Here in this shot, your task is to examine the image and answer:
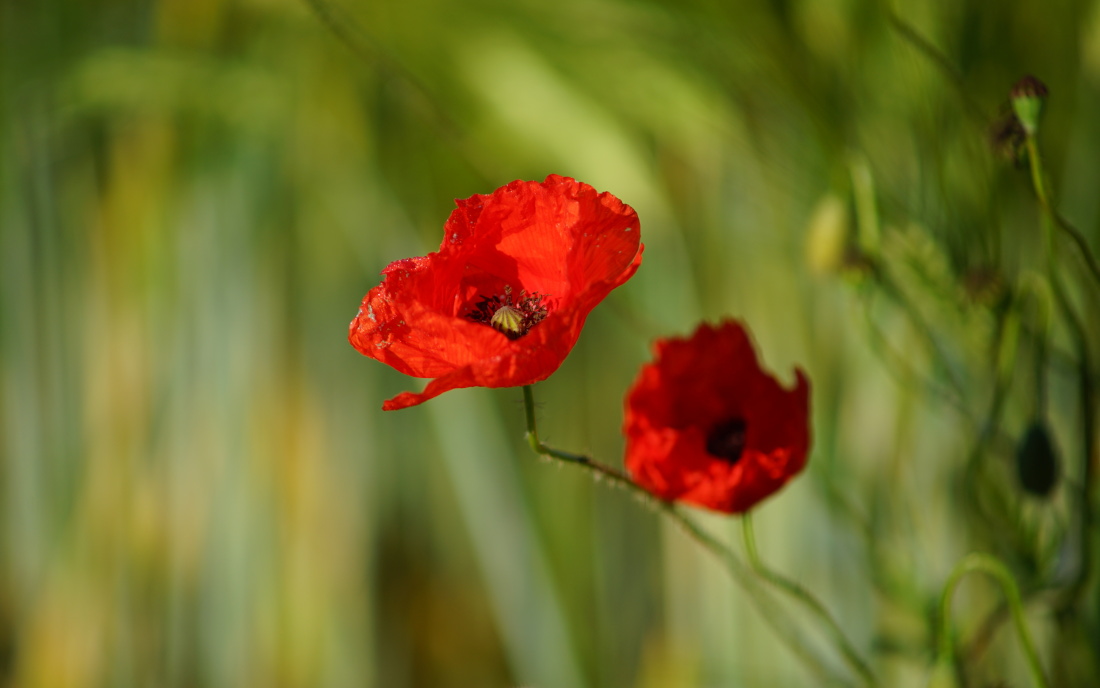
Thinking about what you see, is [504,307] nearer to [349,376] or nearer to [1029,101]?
[1029,101]

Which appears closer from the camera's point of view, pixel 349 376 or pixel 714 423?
pixel 714 423

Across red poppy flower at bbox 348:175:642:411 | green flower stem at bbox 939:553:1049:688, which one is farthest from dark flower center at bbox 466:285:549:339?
green flower stem at bbox 939:553:1049:688

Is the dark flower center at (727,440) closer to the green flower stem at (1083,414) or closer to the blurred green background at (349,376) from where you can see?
the green flower stem at (1083,414)

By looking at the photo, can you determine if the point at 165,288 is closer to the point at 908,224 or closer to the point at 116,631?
the point at 116,631

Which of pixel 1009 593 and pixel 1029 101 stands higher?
pixel 1029 101

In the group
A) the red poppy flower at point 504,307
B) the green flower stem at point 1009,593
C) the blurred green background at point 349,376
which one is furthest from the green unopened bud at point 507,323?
the blurred green background at point 349,376

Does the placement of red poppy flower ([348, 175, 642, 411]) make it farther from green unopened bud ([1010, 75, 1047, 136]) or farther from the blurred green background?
the blurred green background

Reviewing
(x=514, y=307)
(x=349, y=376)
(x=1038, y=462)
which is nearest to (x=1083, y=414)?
(x=1038, y=462)

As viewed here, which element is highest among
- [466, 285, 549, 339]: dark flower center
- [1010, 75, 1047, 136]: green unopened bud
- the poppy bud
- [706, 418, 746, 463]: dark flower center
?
[1010, 75, 1047, 136]: green unopened bud
